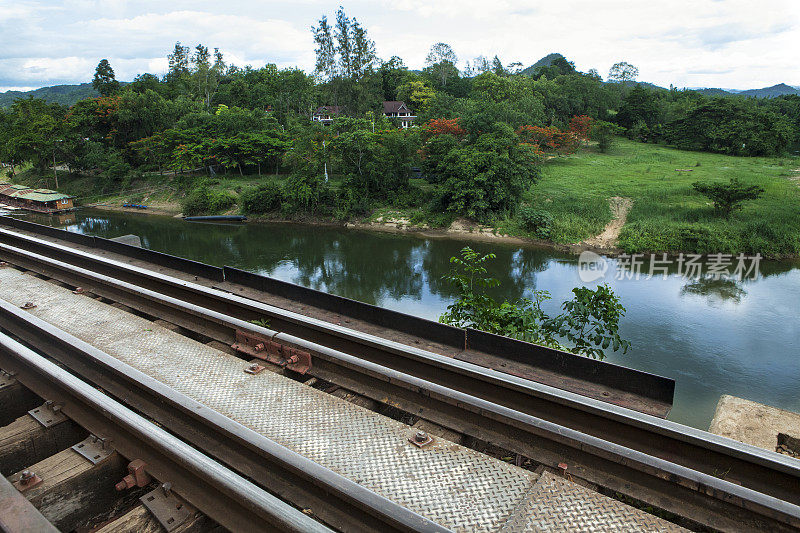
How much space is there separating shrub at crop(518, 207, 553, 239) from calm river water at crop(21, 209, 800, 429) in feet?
4.20

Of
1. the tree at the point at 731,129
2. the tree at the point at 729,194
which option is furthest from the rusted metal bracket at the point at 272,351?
the tree at the point at 731,129

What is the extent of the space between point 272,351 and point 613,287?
14.1m

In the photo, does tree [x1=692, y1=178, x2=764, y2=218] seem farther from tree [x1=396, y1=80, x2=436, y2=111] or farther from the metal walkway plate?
tree [x1=396, y1=80, x2=436, y2=111]

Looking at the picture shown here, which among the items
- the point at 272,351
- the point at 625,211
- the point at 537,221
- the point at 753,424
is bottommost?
the point at 537,221

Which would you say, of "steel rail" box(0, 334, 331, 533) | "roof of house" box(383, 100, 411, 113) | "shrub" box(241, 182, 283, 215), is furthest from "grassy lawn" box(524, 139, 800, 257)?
"roof of house" box(383, 100, 411, 113)

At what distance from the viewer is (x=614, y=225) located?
68.1 feet

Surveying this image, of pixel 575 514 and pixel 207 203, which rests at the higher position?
pixel 575 514

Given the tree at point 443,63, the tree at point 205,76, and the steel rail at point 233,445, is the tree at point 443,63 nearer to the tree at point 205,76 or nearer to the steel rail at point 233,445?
the tree at point 205,76

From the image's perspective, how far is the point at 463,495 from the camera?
209cm

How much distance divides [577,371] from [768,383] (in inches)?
342

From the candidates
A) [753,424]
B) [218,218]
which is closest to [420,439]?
[753,424]

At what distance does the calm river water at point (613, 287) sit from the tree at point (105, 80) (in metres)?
22.1

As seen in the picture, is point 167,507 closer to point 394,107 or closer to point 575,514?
point 575,514

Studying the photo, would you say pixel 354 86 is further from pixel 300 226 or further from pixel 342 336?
pixel 342 336
